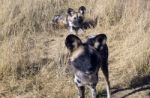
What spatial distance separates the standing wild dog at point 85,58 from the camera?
4.56m

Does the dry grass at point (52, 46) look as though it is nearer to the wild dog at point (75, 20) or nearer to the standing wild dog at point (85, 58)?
the wild dog at point (75, 20)

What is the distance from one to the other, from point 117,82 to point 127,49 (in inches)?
37.8

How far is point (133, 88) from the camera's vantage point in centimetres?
584

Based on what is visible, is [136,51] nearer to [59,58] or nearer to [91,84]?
[59,58]

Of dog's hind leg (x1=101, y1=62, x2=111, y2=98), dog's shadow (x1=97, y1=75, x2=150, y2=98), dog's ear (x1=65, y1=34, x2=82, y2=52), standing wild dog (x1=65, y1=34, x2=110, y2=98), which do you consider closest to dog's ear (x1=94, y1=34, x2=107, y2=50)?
standing wild dog (x1=65, y1=34, x2=110, y2=98)

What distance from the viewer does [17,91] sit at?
5.86 meters

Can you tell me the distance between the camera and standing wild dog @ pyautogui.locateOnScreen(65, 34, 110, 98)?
15.0 feet

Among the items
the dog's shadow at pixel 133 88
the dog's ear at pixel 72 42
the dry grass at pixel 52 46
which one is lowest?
the dog's shadow at pixel 133 88

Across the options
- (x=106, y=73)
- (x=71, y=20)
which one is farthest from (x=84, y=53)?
(x=71, y=20)

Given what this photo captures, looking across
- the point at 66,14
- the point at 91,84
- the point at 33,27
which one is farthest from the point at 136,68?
the point at 66,14

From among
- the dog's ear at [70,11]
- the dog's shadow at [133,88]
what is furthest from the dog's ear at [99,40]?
the dog's ear at [70,11]

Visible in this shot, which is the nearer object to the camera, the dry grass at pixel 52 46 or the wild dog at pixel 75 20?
the dry grass at pixel 52 46

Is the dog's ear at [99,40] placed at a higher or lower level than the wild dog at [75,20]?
higher

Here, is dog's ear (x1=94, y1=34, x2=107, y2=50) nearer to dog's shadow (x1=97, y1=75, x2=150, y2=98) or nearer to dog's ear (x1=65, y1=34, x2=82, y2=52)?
dog's ear (x1=65, y1=34, x2=82, y2=52)
